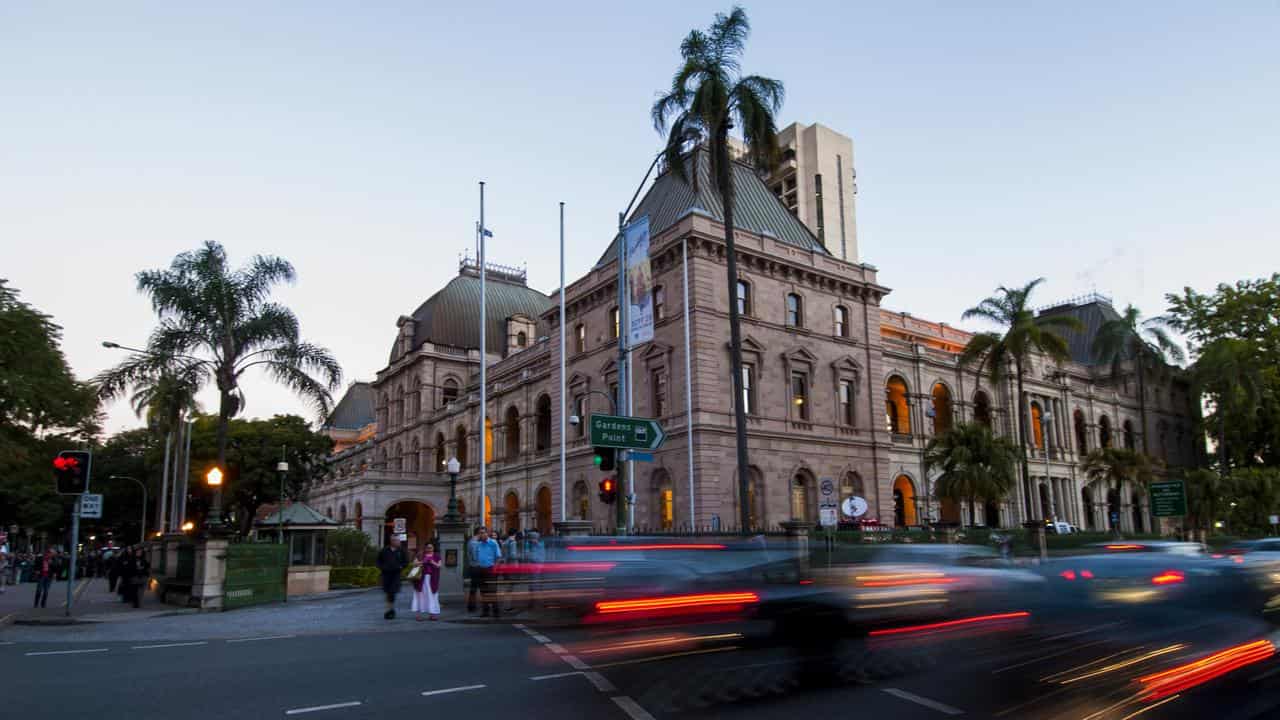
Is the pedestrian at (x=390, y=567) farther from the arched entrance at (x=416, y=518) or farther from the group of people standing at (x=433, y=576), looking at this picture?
the arched entrance at (x=416, y=518)

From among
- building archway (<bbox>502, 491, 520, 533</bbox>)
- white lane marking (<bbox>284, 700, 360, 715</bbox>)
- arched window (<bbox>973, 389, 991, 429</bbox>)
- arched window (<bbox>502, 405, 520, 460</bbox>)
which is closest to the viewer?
white lane marking (<bbox>284, 700, 360, 715</bbox>)

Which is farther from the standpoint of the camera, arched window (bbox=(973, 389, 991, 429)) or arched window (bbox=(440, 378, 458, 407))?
arched window (bbox=(440, 378, 458, 407))

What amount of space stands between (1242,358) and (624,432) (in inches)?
2193

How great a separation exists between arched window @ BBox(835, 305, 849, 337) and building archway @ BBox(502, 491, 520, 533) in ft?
72.7

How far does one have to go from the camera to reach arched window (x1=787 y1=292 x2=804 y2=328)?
40.7 m

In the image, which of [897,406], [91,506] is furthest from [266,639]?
[897,406]

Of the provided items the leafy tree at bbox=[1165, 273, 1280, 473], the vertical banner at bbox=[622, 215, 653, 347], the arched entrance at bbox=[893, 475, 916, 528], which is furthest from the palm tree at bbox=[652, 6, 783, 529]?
the leafy tree at bbox=[1165, 273, 1280, 473]

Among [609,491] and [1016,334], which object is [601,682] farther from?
[1016,334]

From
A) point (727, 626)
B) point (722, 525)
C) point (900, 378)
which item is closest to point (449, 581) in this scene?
point (722, 525)

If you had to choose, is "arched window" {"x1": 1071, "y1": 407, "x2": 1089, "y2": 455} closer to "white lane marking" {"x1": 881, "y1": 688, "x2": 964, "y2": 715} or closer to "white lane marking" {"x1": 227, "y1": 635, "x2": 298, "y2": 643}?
"white lane marking" {"x1": 227, "y1": 635, "x2": 298, "y2": 643}

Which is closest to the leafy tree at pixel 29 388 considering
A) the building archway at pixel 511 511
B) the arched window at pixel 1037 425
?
the building archway at pixel 511 511

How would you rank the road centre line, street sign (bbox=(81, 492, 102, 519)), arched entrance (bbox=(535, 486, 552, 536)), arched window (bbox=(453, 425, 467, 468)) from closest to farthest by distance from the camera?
the road centre line < street sign (bbox=(81, 492, 102, 519)) < arched entrance (bbox=(535, 486, 552, 536)) < arched window (bbox=(453, 425, 467, 468))

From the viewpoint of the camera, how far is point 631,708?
26.5 ft

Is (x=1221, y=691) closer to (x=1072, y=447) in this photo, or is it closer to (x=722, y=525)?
(x=722, y=525)
